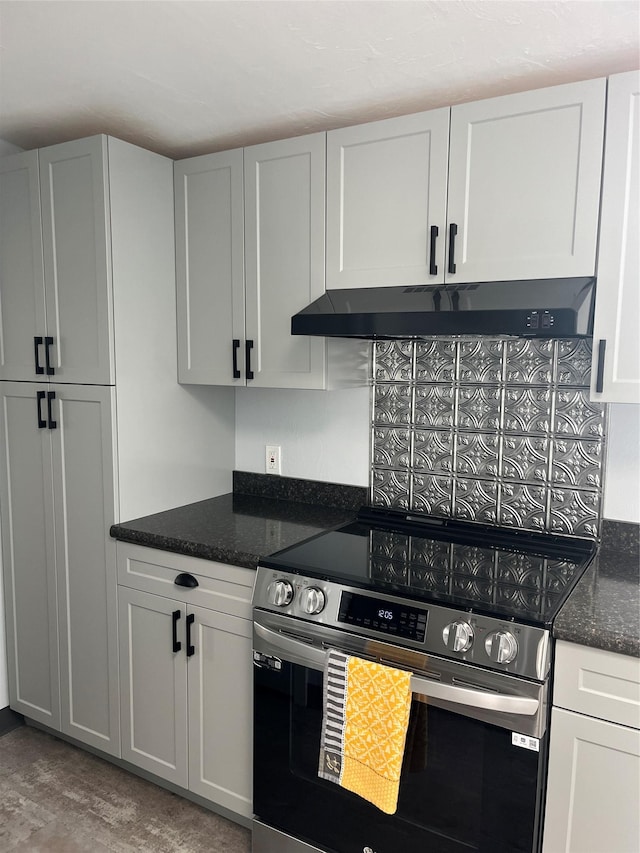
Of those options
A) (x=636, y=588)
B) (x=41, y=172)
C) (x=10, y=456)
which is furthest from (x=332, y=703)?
(x=41, y=172)

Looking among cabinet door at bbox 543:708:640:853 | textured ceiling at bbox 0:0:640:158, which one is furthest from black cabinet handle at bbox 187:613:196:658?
textured ceiling at bbox 0:0:640:158

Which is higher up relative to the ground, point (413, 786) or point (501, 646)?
point (501, 646)

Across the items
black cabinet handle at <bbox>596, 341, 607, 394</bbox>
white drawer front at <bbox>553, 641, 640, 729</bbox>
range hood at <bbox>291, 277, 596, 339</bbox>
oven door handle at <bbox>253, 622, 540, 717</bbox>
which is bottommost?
oven door handle at <bbox>253, 622, 540, 717</bbox>

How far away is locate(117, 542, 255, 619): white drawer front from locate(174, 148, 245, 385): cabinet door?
658 millimetres

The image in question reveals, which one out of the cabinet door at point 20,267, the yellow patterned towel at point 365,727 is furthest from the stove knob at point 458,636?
the cabinet door at point 20,267

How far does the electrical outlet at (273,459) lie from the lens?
106 inches

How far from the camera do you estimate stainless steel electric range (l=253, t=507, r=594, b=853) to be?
154 centimetres

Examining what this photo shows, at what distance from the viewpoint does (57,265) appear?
2311 mm

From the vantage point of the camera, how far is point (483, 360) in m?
2.18

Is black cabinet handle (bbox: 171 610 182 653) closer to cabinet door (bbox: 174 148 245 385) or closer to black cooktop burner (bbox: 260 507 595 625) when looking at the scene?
black cooktop burner (bbox: 260 507 595 625)

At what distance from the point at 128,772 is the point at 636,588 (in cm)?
189

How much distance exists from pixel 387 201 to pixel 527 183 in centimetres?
42

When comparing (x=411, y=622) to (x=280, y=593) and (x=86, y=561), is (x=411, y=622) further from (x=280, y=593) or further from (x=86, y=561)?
(x=86, y=561)

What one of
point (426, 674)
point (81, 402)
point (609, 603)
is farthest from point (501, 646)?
point (81, 402)
